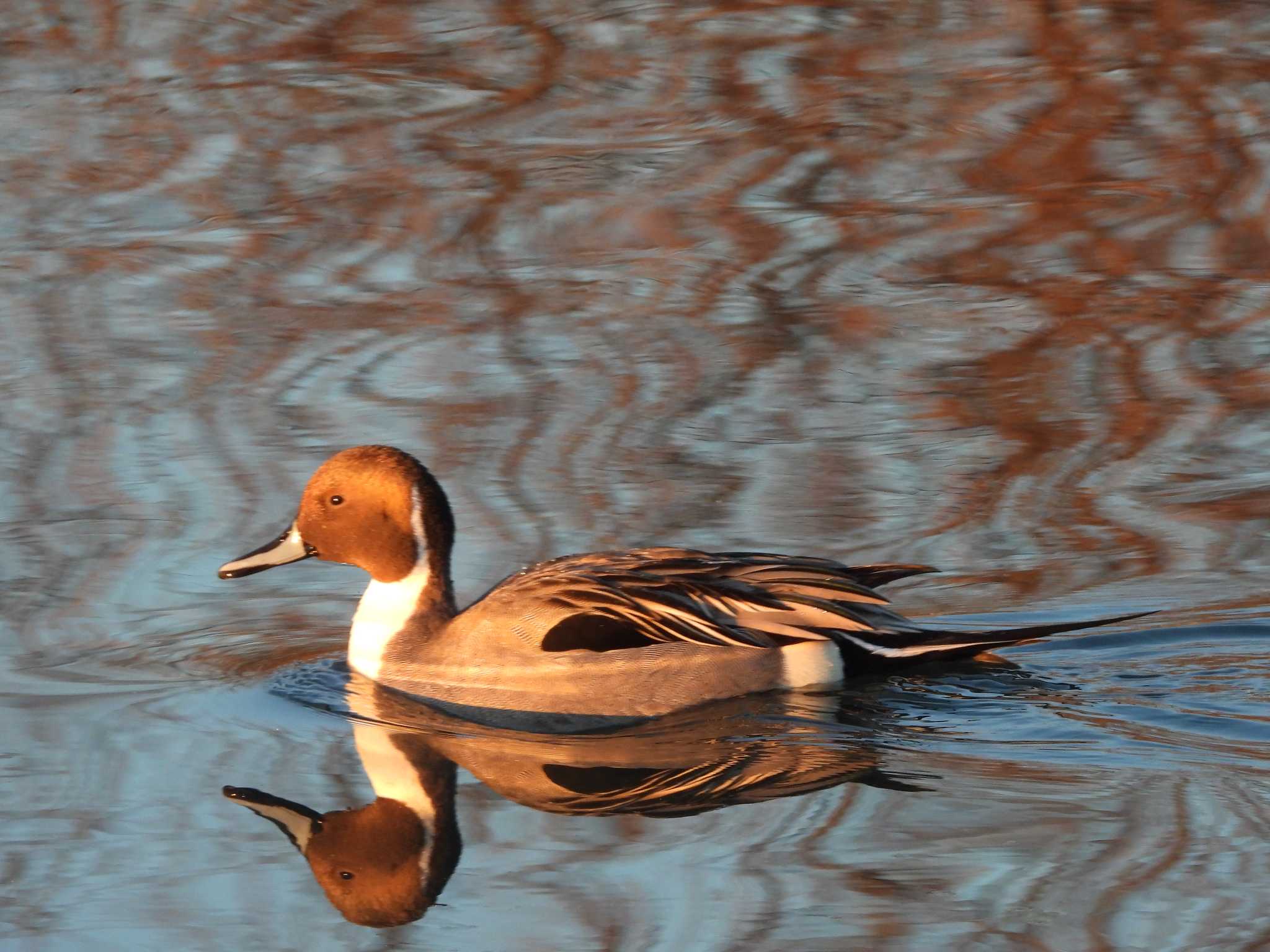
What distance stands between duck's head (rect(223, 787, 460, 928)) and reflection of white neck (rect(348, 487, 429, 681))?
1.03 metres

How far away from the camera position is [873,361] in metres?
8.16

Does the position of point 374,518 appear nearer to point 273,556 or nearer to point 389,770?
point 273,556

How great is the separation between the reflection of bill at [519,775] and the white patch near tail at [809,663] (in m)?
0.06

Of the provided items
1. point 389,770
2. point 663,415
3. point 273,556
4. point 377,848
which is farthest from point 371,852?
point 663,415

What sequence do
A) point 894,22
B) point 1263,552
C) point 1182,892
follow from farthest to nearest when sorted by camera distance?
point 894,22
point 1263,552
point 1182,892

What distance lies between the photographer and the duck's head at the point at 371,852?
4461mm

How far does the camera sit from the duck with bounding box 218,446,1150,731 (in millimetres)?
5938

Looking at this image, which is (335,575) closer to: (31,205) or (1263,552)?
(1263,552)

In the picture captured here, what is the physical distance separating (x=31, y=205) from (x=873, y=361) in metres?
4.38

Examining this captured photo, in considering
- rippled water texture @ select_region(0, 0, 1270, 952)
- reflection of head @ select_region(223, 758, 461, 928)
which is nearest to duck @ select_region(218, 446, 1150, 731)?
rippled water texture @ select_region(0, 0, 1270, 952)

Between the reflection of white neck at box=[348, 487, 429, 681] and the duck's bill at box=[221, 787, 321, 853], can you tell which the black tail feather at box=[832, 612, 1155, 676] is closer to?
the reflection of white neck at box=[348, 487, 429, 681]

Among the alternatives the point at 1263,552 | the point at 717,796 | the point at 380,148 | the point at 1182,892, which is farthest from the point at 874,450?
the point at 380,148

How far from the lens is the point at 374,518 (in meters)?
A: 6.33

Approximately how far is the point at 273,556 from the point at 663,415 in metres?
1.84
